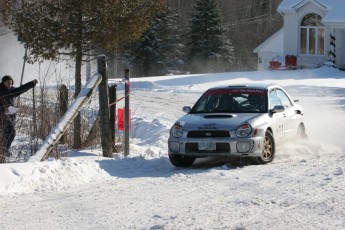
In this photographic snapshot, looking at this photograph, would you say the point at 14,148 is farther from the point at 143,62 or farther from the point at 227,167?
the point at 143,62

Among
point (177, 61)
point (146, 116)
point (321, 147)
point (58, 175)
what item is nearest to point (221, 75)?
point (146, 116)

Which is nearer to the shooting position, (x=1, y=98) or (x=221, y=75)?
(x=1, y=98)

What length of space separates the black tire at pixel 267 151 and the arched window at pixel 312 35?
30.6 meters

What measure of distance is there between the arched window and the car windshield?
1167 inches

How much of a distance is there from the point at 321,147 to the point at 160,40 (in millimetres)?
53403

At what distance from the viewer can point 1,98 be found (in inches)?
527

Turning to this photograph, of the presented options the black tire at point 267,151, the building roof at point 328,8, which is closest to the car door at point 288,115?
the black tire at point 267,151

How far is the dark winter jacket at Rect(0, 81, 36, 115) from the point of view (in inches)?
526

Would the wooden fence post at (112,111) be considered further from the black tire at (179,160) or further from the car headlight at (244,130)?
the car headlight at (244,130)

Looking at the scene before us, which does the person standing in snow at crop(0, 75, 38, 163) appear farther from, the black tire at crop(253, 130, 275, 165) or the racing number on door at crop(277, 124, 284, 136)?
the racing number on door at crop(277, 124, 284, 136)

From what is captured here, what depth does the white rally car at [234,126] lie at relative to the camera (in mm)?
12164

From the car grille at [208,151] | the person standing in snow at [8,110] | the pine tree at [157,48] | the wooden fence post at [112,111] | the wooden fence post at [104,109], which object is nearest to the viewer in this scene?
the person standing in snow at [8,110]

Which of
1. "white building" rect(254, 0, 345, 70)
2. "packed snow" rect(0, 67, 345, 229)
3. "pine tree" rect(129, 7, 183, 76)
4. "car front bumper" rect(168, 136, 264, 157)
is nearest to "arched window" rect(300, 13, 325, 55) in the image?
"white building" rect(254, 0, 345, 70)

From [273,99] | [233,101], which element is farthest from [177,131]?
[273,99]
